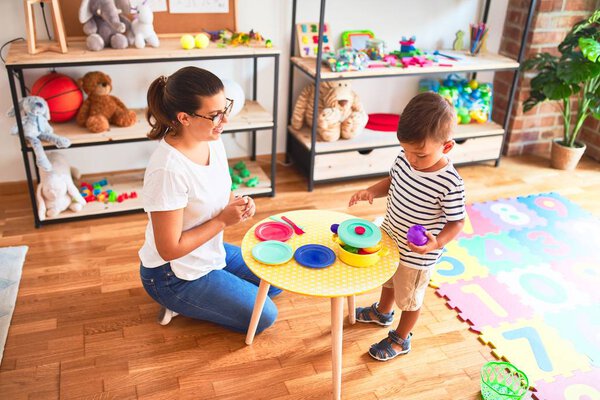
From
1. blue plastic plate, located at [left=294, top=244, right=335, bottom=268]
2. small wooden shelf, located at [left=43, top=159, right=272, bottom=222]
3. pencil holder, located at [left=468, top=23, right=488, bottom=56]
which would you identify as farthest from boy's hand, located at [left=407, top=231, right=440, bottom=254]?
pencil holder, located at [left=468, top=23, right=488, bottom=56]

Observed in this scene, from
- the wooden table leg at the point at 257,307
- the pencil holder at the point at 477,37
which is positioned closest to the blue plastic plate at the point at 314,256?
the wooden table leg at the point at 257,307

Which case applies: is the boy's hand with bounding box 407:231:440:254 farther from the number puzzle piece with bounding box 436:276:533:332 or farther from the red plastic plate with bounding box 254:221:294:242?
the number puzzle piece with bounding box 436:276:533:332

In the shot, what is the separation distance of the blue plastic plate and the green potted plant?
1.89 m

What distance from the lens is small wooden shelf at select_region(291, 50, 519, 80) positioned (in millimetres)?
2686

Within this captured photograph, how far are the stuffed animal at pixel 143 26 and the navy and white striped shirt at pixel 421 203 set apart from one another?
54.5 inches

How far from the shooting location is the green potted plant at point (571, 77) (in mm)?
2782

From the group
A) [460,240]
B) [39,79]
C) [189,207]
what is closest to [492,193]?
[460,240]

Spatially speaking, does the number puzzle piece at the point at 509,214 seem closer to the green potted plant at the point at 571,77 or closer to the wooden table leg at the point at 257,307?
the green potted plant at the point at 571,77

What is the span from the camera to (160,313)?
192 centimetres

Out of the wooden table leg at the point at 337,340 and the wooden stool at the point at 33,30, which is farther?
the wooden stool at the point at 33,30

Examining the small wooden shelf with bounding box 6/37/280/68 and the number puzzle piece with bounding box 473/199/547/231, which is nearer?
the small wooden shelf with bounding box 6/37/280/68

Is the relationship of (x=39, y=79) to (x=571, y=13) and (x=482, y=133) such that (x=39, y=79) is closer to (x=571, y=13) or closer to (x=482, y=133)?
(x=482, y=133)

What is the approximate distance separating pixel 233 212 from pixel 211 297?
353 mm

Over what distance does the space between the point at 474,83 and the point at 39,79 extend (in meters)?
2.35
